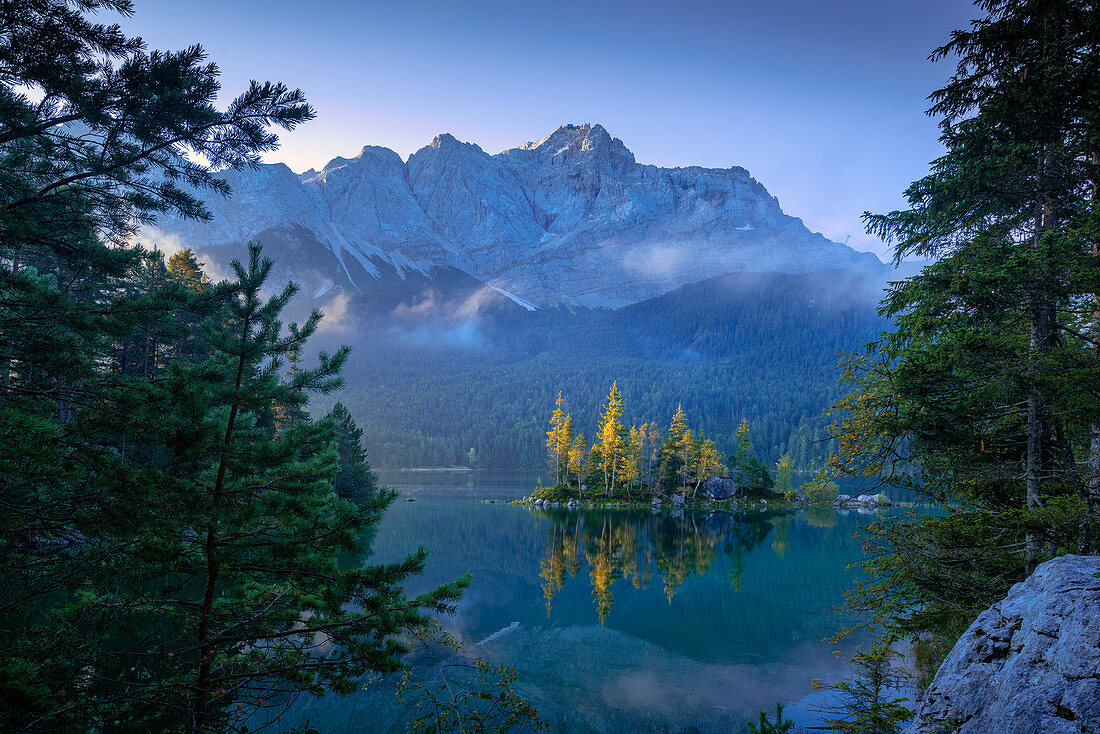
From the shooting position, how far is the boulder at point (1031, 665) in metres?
4.46

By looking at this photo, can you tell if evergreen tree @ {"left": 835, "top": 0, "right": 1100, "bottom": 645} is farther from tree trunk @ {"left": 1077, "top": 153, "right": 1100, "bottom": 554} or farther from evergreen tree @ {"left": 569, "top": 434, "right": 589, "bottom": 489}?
evergreen tree @ {"left": 569, "top": 434, "right": 589, "bottom": 489}

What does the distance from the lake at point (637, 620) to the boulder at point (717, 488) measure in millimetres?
21880

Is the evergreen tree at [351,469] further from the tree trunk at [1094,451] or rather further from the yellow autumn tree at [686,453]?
the tree trunk at [1094,451]

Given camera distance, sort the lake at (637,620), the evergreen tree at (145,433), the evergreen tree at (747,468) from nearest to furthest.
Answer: the evergreen tree at (145,433) < the lake at (637,620) < the evergreen tree at (747,468)

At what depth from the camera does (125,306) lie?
20.7 ft

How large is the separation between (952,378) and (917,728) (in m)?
6.31

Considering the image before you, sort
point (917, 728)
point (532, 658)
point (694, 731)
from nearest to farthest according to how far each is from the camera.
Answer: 1. point (917, 728)
2. point (694, 731)
3. point (532, 658)

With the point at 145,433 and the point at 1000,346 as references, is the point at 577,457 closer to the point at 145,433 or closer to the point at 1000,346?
the point at 1000,346

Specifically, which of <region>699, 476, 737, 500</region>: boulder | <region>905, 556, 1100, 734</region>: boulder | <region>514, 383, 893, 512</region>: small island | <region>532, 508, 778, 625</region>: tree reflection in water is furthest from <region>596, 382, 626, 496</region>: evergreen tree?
<region>905, 556, 1100, 734</region>: boulder

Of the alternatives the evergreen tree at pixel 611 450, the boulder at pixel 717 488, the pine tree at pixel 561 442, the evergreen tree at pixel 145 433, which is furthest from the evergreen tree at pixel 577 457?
the evergreen tree at pixel 145 433

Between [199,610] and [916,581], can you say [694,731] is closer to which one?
[916,581]

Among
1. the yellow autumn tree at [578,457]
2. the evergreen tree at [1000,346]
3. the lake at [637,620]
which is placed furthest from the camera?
the yellow autumn tree at [578,457]

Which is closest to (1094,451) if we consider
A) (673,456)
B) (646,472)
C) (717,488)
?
(673,456)

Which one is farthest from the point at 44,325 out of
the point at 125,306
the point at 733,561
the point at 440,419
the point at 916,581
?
the point at 440,419
